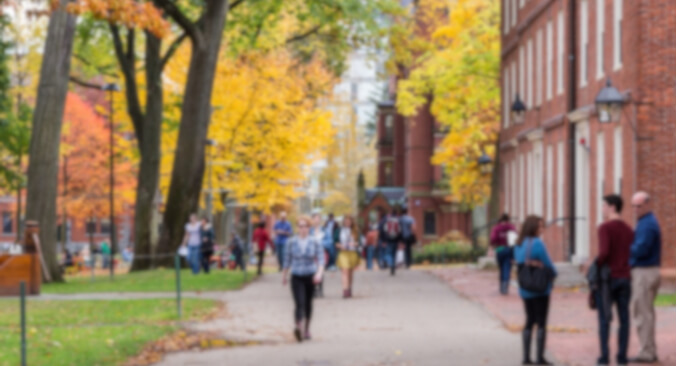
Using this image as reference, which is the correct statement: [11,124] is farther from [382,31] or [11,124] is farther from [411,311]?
[411,311]

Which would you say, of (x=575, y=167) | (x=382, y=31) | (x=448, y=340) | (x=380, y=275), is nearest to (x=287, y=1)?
(x=382, y=31)

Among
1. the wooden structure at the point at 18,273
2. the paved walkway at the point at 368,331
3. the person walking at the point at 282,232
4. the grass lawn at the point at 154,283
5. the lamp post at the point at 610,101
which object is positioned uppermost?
the lamp post at the point at 610,101

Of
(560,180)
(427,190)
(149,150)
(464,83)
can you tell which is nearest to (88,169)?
(427,190)

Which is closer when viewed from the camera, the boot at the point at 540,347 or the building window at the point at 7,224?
the boot at the point at 540,347

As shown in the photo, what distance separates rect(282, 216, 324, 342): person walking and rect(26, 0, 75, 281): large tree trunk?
14.8m

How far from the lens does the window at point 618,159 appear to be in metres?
25.9

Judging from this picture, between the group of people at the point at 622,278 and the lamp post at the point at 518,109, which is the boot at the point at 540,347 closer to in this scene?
the group of people at the point at 622,278

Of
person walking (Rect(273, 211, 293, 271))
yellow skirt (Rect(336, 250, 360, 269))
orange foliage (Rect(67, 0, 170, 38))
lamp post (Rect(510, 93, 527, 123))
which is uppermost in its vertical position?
lamp post (Rect(510, 93, 527, 123))

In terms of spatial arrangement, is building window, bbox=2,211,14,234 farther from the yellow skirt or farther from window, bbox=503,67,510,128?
the yellow skirt

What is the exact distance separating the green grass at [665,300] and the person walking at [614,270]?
774cm

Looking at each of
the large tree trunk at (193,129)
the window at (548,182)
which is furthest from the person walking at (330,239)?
the window at (548,182)

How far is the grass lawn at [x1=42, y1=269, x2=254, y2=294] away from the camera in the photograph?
1105 inches

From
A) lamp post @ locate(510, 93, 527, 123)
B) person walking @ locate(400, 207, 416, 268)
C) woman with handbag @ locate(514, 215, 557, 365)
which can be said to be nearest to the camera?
woman with handbag @ locate(514, 215, 557, 365)

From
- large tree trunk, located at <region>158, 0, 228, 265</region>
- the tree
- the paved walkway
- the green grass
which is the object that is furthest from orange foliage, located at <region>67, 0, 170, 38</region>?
the tree
